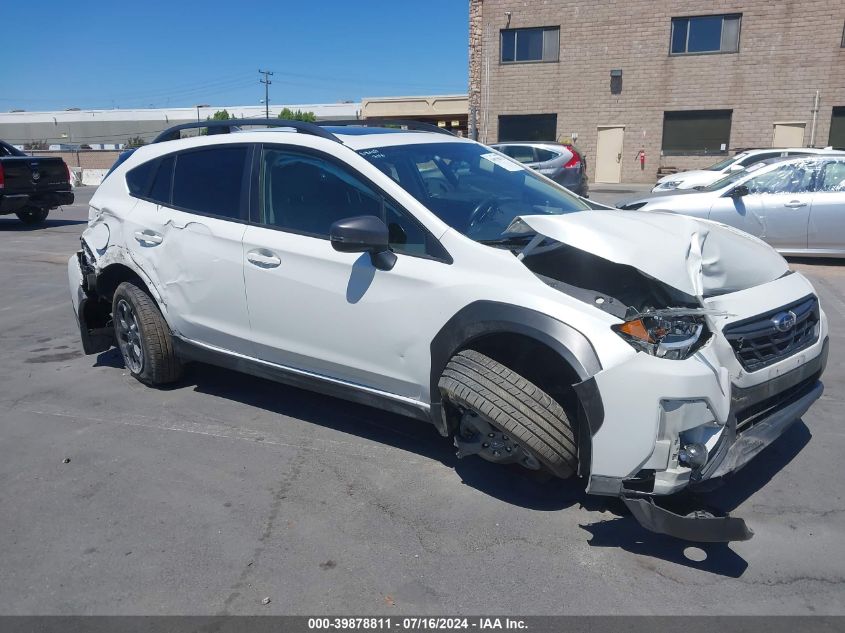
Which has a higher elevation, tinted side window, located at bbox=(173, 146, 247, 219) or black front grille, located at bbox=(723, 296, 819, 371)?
tinted side window, located at bbox=(173, 146, 247, 219)

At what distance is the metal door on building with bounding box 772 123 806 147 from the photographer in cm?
2700

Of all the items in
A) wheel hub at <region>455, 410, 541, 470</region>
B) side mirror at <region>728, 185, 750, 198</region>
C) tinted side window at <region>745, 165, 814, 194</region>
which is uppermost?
tinted side window at <region>745, 165, 814, 194</region>

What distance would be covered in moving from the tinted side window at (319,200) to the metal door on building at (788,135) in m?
→ 27.8

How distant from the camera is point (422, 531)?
10.7ft

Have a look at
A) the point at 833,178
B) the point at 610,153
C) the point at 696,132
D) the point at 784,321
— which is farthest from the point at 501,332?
the point at 696,132

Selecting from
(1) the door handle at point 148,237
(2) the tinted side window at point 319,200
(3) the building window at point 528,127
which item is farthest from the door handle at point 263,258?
(3) the building window at point 528,127

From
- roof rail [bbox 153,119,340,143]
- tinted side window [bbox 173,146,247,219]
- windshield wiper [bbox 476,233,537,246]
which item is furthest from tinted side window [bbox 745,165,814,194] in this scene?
tinted side window [bbox 173,146,247,219]

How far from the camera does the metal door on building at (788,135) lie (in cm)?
2700

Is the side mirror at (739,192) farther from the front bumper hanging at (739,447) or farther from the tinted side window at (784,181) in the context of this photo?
the front bumper hanging at (739,447)

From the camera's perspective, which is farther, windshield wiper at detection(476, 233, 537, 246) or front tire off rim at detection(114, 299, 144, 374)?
front tire off rim at detection(114, 299, 144, 374)

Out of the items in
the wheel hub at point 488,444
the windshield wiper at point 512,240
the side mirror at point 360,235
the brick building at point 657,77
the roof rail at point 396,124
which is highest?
the brick building at point 657,77

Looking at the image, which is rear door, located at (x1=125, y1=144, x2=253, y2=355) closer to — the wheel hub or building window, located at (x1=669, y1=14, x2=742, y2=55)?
the wheel hub

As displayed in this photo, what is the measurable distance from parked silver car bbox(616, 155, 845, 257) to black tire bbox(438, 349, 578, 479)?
715 cm
